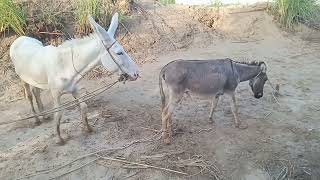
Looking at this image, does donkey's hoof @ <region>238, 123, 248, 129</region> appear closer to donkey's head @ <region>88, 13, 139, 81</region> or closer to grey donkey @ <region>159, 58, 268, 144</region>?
grey donkey @ <region>159, 58, 268, 144</region>

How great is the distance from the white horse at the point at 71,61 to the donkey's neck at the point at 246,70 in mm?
1437

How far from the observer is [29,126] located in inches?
222

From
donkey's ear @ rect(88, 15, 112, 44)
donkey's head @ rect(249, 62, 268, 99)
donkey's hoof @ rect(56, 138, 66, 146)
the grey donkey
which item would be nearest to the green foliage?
donkey's hoof @ rect(56, 138, 66, 146)

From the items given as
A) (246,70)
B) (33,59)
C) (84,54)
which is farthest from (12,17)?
(246,70)

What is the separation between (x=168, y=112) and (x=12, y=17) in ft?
13.0

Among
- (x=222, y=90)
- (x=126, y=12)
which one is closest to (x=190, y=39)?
(x=126, y=12)

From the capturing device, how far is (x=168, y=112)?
16.0ft

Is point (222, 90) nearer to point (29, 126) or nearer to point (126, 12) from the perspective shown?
point (29, 126)

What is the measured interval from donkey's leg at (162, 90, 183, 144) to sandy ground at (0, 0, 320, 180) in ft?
0.41

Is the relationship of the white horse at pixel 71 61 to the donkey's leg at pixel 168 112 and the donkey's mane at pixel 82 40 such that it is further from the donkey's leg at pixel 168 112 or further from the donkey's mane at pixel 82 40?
the donkey's leg at pixel 168 112

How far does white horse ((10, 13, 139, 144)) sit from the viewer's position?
4.51 metres

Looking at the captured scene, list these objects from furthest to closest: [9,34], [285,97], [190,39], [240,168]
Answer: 1. [190,39]
2. [9,34]
3. [285,97]
4. [240,168]

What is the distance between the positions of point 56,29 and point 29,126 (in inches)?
105

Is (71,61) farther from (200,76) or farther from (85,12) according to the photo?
(85,12)
